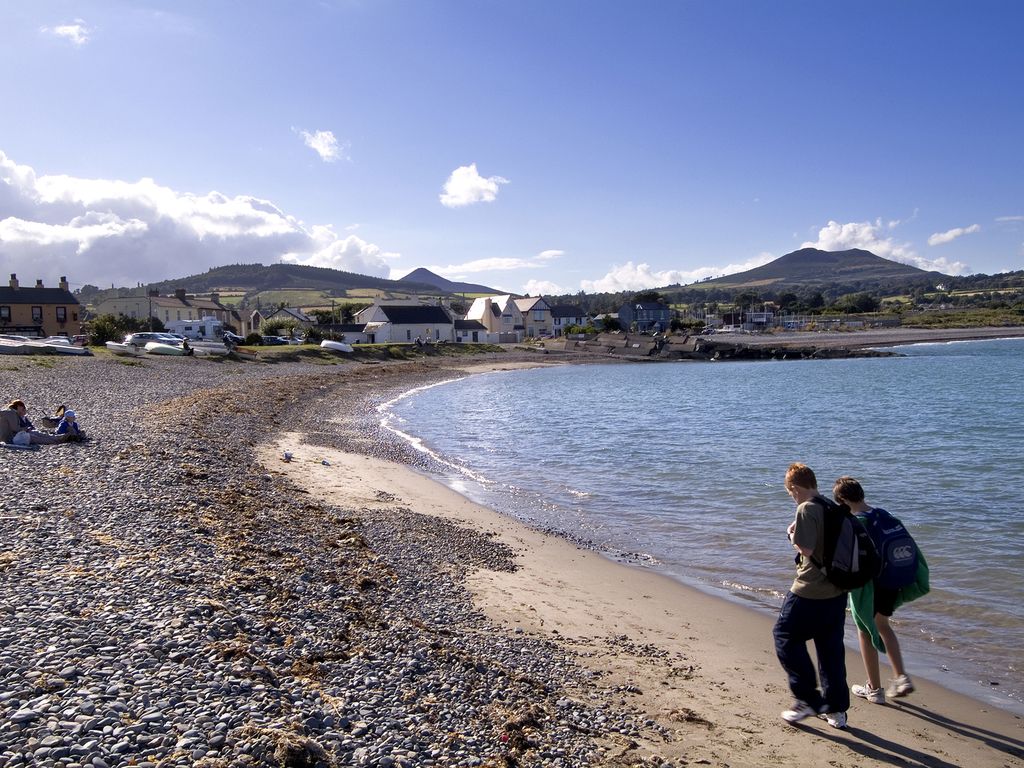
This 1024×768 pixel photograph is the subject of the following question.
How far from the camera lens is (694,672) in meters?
7.75

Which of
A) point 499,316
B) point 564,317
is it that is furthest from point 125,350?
point 564,317

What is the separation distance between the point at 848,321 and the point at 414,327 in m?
107

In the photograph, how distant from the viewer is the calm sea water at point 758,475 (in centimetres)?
1021

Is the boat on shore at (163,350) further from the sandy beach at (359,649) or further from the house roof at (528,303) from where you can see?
the house roof at (528,303)

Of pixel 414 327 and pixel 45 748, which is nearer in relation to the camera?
pixel 45 748

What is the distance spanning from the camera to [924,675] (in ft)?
26.3

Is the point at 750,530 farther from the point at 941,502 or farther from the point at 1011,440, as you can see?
the point at 1011,440

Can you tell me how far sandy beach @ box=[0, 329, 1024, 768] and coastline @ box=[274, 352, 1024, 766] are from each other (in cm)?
3

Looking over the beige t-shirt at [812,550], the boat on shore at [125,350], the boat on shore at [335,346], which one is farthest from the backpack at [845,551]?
the boat on shore at [335,346]

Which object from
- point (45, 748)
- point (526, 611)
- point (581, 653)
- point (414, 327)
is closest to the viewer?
point (45, 748)

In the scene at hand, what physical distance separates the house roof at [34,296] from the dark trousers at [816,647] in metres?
85.2

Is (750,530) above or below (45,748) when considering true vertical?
below

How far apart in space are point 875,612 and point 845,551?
1262 millimetres

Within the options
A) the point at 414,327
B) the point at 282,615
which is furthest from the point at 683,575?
the point at 414,327
